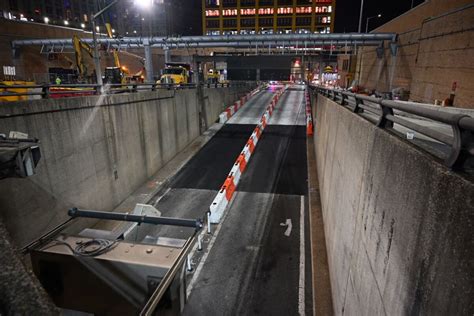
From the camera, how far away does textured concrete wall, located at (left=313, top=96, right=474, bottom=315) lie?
1.79 metres

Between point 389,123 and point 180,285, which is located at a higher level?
point 389,123

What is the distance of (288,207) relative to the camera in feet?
33.9

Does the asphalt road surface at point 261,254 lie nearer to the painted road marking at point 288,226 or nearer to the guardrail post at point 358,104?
the painted road marking at point 288,226

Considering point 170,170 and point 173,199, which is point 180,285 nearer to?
point 173,199

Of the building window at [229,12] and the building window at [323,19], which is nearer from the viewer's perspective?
the building window at [323,19]

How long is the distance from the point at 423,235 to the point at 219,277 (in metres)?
5.49

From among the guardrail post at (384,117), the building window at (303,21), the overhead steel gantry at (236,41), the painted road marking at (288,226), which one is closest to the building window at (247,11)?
the building window at (303,21)

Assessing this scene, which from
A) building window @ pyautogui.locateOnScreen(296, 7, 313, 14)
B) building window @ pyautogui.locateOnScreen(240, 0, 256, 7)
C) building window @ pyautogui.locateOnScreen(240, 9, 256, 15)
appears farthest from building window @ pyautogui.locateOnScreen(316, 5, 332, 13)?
building window @ pyautogui.locateOnScreen(240, 0, 256, 7)

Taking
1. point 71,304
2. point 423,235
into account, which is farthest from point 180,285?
point 423,235

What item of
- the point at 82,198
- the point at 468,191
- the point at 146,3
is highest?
the point at 146,3

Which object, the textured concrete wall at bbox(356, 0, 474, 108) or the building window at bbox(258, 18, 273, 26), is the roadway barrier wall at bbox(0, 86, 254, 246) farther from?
the building window at bbox(258, 18, 273, 26)

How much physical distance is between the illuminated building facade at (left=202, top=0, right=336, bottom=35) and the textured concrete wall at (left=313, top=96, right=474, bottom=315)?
11202 cm

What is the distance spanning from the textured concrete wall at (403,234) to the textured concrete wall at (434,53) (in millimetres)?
15368

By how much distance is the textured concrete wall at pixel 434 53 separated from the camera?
1551 cm
